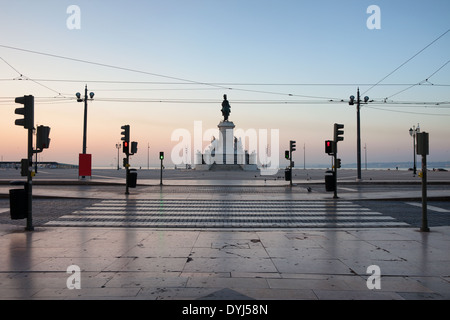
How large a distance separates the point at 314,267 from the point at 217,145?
70129 mm

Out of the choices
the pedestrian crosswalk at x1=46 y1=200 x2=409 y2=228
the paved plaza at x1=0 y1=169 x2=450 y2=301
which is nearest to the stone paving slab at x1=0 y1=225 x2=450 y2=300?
the paved plaza at x1=0 y1=169 x2=450 y2=301

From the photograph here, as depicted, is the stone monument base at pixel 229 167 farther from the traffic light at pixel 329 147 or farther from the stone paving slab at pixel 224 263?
the stone paving slab at pixel 224 263

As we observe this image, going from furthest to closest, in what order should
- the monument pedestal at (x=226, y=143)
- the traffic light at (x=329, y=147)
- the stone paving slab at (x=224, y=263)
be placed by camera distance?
the monument pedestal at (x=226, y=143) < the traffic light at (x=329, y=147) < the stone paving slab at (x=224, y=263)

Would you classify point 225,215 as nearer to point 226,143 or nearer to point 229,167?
point 229,167

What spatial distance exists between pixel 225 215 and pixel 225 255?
611 centimetres

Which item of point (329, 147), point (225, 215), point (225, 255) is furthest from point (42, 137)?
point (329, 147)

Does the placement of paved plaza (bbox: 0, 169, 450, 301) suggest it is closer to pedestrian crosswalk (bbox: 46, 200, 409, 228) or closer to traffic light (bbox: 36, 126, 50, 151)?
pedestrian crosswalk (bbox: 46, 200, 409, 228)

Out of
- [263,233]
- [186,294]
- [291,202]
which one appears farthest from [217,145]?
[186,294]

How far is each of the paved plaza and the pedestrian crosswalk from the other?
0.12ft

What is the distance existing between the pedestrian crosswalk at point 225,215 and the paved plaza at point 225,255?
4 cm

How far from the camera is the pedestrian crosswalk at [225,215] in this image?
12.1m

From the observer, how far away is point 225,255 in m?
7.82

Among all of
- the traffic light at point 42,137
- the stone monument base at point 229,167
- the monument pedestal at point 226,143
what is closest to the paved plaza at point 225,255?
the traffic light at point 42,137

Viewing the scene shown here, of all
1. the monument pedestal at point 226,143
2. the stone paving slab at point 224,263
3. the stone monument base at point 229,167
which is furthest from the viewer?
the monument pedestal at point 226,143
